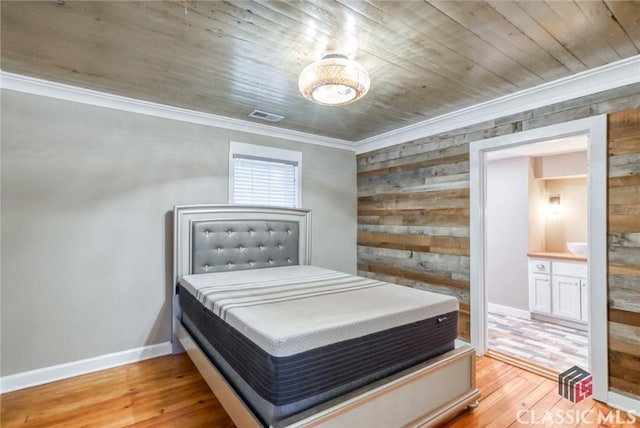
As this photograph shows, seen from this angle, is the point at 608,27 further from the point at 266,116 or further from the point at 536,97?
the point at 266,116

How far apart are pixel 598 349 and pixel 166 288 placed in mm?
3704

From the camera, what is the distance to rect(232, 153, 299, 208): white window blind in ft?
11.9

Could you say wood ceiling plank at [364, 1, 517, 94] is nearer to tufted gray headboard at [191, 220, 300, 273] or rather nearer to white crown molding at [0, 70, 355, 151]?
white crown molding at [0, 70, 355, 151]

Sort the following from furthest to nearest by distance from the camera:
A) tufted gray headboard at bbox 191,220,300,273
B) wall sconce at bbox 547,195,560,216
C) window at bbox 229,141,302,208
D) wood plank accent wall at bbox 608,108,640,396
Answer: wall sconce at bbox 547,195,560,216 < window at bbox 229,141,302,208 < tufted gray headboard at bbox 191,220,300,273 < wood plank accent wall at bbox 608,108,640,396

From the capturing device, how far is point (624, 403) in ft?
7.18

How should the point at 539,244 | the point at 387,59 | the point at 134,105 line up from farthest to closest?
the point at 539,244, the point at 134,105, the point at 387,59

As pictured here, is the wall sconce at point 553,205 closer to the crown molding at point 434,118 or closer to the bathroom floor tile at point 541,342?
the bathroom floor tile at point 541,342

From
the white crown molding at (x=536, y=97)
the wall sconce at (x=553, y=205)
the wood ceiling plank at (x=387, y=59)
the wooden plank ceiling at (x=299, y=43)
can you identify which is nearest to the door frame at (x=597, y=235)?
the white crown molding at (x=536, y=97)

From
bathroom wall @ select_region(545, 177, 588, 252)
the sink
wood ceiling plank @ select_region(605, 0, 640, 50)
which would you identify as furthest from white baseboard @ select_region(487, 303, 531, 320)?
wood ceiling plank @ select_region(605, 0, 640, 50)

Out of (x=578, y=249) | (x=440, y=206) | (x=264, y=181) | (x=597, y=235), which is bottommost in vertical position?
(x=578, y=249)

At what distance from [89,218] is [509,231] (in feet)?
16.8

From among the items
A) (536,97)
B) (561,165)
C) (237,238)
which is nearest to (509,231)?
(561,165)

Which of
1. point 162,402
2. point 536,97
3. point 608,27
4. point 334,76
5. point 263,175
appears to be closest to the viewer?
point 608,27

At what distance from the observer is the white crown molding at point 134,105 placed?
8.12ft
